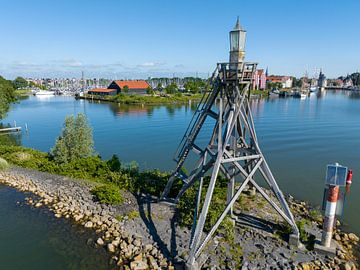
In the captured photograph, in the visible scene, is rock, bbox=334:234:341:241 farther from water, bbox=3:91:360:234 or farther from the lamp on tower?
the lamp on tower

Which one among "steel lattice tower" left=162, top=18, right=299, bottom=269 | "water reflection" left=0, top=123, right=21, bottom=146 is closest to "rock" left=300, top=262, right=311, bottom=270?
"steel lattice tower" left=162, top=18, right=299, bottom=269

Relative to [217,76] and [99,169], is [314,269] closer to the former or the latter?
[217,76]

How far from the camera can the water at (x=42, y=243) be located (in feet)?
38.0

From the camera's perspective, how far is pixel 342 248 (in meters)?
11.9

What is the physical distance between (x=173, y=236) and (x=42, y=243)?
6.57 meters

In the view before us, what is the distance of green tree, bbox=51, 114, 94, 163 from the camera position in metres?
20.8

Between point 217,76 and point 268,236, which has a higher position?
point 217,76

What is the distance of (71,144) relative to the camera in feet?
69.2

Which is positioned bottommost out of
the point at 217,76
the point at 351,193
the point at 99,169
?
the point at 351,193

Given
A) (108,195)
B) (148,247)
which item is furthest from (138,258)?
(108,195)

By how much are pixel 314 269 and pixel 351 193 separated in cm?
1229

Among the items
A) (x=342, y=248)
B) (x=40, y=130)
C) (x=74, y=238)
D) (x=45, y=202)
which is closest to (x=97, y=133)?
(x=40, y=130)

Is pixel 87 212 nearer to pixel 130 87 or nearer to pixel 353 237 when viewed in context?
pixel 353 237

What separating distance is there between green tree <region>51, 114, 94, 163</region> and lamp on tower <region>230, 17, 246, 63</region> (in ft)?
48.9
